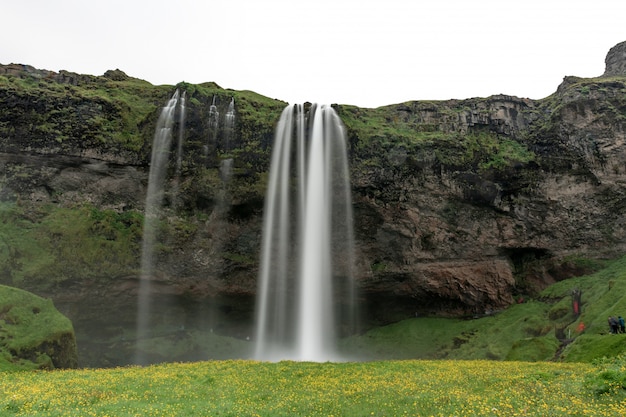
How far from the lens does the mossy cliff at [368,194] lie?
43000mm

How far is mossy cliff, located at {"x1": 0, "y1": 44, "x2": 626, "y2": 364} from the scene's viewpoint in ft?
141

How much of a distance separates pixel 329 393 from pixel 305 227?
30226 mm

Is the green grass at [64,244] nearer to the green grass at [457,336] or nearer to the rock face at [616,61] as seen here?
the green grass at [457,336]

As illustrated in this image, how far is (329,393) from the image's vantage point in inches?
594

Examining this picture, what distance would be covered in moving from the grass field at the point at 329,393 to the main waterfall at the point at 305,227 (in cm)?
2385

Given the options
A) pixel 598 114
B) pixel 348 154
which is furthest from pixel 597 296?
pixel 348 154

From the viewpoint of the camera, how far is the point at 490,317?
44562mm

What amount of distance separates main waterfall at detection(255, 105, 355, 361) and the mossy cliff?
1478 mm

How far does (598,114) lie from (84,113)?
5839 centimetres

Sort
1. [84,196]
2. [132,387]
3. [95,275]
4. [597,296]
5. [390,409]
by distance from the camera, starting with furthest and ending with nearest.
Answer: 1. [84,196]
2. [95,275]
3. [597,296]
4. [132,387]
5. [390,409]

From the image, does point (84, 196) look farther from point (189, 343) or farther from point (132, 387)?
point (132, 387)

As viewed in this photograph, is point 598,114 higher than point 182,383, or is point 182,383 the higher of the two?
point 598,114

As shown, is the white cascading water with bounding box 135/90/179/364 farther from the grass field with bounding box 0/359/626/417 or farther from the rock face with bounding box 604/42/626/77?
the rock face with bounding box 604/42/626/77

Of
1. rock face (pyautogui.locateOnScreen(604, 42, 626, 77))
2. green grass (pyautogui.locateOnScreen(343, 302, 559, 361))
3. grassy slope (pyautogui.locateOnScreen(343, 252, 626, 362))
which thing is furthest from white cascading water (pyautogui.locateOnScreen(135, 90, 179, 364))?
rock face (pyautogui.locateOnScreen(604, 42, 626, 77))
